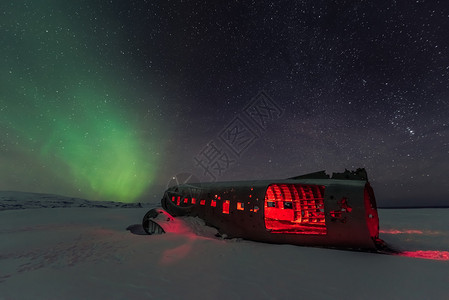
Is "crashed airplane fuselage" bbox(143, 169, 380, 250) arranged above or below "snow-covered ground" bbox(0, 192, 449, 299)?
above

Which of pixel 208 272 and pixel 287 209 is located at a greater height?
pixel 287 209

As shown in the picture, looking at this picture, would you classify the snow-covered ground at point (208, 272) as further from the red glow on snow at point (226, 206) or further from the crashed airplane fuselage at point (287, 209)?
the red glow on snow at point (226, 206)

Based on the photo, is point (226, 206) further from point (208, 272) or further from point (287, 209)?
point (287, 209)

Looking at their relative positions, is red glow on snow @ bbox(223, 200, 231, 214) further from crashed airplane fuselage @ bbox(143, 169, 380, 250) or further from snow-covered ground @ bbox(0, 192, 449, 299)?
snow-covered ground @ bbox(0, 192, 449, 299)

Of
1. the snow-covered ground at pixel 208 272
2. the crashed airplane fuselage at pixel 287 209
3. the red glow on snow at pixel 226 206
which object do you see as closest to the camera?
the snow-covered ground at pixel 208 272

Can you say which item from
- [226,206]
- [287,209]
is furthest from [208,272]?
[287,209]

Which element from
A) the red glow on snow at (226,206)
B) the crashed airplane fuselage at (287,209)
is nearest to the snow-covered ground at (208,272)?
the crashed airplane fuselage at (287,209)

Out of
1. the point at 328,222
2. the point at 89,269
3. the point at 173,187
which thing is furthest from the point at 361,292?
the point at 173,187

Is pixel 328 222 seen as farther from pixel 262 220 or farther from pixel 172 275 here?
pixel 172 275

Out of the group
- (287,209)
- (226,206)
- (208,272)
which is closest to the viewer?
(208,272)

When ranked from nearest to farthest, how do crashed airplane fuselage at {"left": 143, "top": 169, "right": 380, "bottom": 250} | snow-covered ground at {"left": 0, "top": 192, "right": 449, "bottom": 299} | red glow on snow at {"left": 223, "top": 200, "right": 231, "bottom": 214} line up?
snow-covered ground at {"left": 0, "top": 192, "right": 449, "bottom": 299} < crashed airplane fuselage at {"left": 143, "top": 169, "right": 380, "bottom": 250} < red glow on snow at {"left": 223, "top": 200, "right": 231, "bottom": 214}

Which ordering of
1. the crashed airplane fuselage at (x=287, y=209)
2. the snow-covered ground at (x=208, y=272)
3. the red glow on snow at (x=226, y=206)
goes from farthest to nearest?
the red glow on snow at (x=226, y=206) → the crashed airplane fuselage at (x=287, y=209) → the snow-covered ground at (x=208, y=272)

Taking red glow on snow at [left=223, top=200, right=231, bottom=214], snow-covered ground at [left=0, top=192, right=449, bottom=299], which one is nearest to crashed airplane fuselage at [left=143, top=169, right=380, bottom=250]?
A: red glow on snow at [left=223, top=200, right=231, bottom=214]

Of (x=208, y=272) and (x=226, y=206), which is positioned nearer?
(x=208, y=272)
